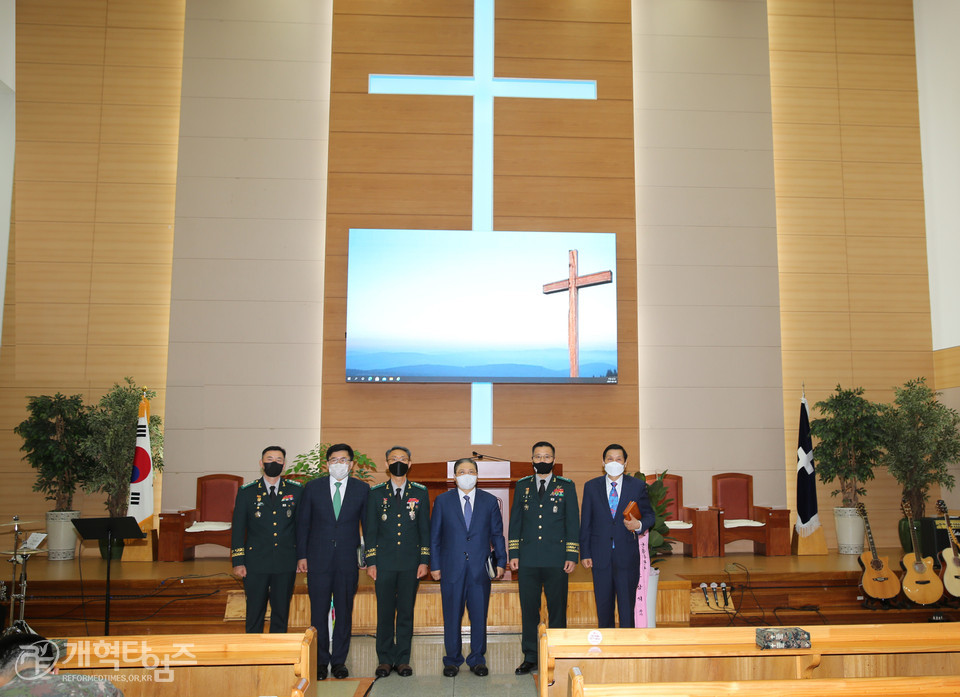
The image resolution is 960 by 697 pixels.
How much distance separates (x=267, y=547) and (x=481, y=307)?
3776mm

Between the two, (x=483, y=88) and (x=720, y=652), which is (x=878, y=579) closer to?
(x=720, y=652)

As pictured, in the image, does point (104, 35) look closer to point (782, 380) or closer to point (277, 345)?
point (277, 345)

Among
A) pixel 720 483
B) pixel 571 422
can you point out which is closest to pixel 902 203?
pixel 720 483

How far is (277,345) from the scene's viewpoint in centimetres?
764

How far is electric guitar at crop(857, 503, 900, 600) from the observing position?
560cm

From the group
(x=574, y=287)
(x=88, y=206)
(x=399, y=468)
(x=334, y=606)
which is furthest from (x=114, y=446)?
(x=574, y=287)

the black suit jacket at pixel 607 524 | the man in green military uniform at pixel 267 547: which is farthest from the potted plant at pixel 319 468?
the black suit jacket at pixel 607 524

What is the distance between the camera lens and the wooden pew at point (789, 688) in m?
2.30

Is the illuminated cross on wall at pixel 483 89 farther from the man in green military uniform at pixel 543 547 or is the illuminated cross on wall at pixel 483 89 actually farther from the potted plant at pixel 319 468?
the man in green military uniform at pixel 543 547

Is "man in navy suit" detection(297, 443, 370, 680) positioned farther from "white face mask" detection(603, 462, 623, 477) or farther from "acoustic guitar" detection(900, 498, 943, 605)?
"acoustic guitar" detection(900, 498, 943, 605)

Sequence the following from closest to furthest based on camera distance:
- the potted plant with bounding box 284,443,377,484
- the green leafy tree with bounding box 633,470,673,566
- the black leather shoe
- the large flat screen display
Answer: the black leather shoe < the green leafy tree with bounding box 633,470,673,566 < the potted plant with bounding box 284,443,377,484 < the large flat screen display

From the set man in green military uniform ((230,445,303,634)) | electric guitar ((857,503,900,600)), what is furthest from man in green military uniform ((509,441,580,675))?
electric guitar ((857,503,900,600))

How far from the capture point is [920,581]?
18.3 feet

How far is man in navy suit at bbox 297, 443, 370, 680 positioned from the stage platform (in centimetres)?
98
